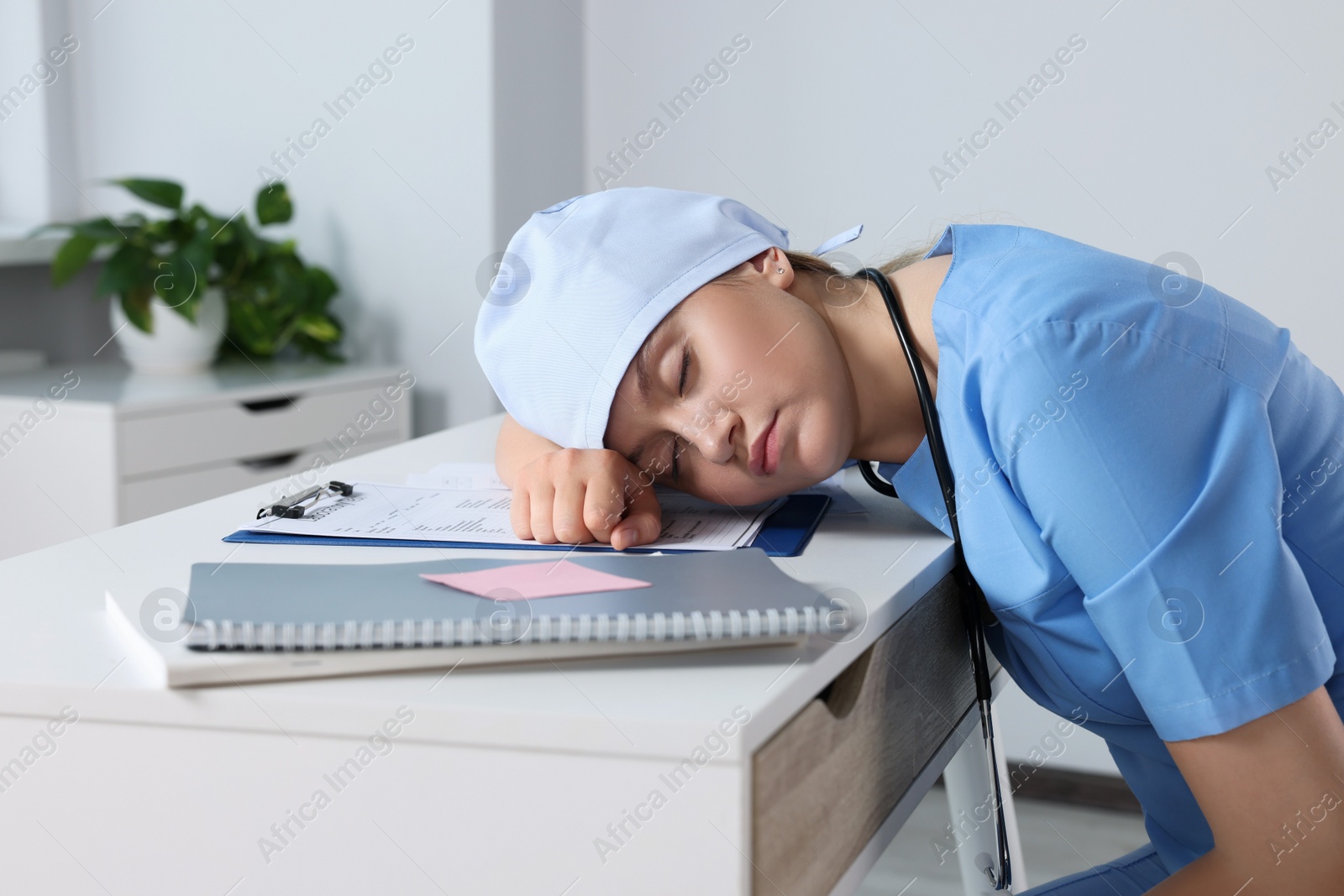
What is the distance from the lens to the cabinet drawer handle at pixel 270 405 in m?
2.16

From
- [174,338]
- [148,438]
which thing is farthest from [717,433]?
[174,338]

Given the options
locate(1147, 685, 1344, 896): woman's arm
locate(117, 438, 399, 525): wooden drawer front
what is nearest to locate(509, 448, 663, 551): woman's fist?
locate(1147, 685, 1344, 896): woman's arm

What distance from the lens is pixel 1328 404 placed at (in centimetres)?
85

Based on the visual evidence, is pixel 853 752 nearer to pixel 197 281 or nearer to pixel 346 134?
pixel 197 281

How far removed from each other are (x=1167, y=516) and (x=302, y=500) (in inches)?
24.4

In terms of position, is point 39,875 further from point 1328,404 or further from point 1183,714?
point 1328,404

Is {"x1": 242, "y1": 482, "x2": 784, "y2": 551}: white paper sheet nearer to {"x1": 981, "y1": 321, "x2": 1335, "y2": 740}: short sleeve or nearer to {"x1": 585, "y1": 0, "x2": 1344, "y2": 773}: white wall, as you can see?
{"x1": 981, "y1": 321, "x2": 1335, "y2": 740}: short sleeve

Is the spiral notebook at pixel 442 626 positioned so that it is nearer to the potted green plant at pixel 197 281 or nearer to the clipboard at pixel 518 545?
the clipboard at pixel 518 545

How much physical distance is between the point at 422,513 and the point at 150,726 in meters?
0.37

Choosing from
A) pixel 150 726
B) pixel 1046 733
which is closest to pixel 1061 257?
pixel 150 726

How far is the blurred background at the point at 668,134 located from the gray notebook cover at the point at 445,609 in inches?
63.5

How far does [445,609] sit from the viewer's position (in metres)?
0.54

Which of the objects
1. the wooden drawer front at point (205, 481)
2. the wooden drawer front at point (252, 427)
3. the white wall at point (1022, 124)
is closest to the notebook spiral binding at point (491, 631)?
the wooden drawer front at point (205, 481)

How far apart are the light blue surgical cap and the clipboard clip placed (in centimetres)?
15
